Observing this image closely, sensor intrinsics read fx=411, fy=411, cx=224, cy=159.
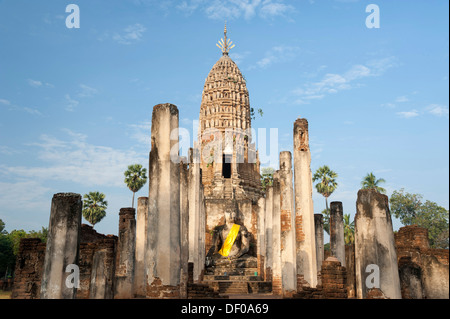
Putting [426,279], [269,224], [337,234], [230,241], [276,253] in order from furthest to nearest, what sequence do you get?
[230,241], [269,224], [337,234], [276,253], [426,279]

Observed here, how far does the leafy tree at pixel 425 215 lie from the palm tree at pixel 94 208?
30955 millimetres

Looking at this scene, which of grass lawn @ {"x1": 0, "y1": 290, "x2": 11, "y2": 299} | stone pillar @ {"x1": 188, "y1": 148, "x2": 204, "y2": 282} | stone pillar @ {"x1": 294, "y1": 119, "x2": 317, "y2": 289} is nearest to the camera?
stone pillar @ {"x1": 294, "y1": 119, "x2": 317, "y2": 289}

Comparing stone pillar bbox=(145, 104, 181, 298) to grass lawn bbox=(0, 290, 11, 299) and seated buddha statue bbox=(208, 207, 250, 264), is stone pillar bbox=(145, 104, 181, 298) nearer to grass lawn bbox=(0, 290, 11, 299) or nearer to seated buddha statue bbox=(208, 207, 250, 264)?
grass lawn bbox=(0, 290, 11, 299)

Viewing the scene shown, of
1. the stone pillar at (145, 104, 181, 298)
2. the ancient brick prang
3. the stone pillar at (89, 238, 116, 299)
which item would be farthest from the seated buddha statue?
the stone pillar at (145, 104, 181, 298)

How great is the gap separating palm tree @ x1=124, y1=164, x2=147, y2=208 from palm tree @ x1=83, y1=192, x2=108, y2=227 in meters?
3.30

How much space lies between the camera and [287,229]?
43.6 ft

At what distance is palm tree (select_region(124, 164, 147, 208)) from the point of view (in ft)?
137

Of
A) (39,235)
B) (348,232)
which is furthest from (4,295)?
(348,232)

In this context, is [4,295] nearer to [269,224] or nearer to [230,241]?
[230,241]

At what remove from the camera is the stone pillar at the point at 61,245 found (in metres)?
7.97

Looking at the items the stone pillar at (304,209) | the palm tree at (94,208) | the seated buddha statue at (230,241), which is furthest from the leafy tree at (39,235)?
the stone pillar at (304,209)

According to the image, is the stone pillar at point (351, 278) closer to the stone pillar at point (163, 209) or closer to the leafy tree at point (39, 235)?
the stone pillar at point (163, 209)

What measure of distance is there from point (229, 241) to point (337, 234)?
13.1 meters

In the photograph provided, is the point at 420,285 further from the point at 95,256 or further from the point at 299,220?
the point at 95,256
